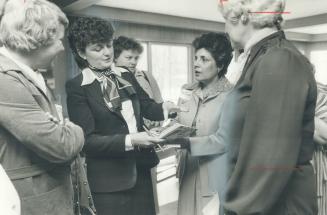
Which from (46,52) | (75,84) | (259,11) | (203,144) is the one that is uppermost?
(259,11)

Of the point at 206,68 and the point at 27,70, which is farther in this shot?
the point at 206,68

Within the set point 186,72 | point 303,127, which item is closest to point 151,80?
point 303,127

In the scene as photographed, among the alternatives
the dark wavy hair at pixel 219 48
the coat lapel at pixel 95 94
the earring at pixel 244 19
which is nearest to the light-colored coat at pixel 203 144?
the dark wavy hair at pixel 219 48

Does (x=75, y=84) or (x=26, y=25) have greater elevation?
(x=26, y=25)

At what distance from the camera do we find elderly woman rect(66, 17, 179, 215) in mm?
1690

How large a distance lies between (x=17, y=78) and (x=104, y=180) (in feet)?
2.63

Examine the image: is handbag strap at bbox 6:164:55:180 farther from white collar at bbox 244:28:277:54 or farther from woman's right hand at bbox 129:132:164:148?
white collar at bbox 244:28:277:54

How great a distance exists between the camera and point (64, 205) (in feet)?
4.12

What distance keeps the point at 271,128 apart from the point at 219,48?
1211 millimetres

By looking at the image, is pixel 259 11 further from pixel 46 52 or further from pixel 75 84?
pixel 75 84

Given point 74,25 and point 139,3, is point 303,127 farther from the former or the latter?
point 139,3

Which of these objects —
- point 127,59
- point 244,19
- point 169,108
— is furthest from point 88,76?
point 127,59

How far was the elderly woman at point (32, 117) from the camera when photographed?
1.06m

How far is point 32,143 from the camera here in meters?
1.07
